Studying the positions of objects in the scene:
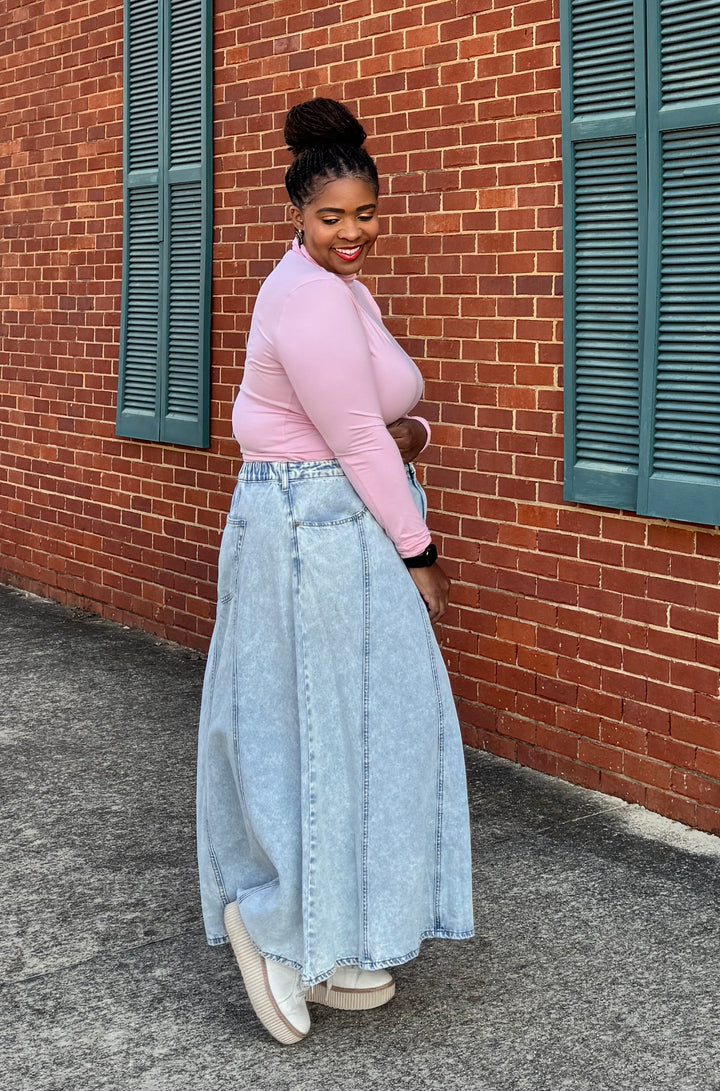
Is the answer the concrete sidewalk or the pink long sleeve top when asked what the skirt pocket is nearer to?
the pink long sleeve top

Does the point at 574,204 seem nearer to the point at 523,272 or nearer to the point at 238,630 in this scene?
the point at 523,272

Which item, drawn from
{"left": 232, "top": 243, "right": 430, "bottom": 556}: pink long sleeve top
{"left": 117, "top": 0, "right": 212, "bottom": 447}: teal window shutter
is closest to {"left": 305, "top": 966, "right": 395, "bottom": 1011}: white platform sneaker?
{"left": 232, "top": 243, "right": 430, "bottom": 556}: pink long sleeve top

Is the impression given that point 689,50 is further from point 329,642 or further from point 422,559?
point 329,642

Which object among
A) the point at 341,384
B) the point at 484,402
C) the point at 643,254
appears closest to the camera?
the point at 341,384

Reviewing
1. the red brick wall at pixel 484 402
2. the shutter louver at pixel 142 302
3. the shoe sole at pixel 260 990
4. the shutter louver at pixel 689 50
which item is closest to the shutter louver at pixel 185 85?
the red brick wall at pixel 484 402

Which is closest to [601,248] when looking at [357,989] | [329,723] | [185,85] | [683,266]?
[683,266]

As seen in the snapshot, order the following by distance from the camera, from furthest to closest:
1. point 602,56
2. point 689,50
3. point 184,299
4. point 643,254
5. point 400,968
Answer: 1. point 184,299
2. point 602,56
3. point 643,254
4. point 689,50
5. point 400,968

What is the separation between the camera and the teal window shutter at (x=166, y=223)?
22.6ft

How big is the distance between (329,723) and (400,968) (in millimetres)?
847

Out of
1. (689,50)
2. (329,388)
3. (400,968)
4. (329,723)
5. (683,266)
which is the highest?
(689,50)

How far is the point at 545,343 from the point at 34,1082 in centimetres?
299

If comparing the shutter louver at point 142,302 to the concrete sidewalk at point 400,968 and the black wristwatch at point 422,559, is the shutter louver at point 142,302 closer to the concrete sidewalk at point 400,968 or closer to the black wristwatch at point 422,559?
the concrete sidewalk at point 400,968

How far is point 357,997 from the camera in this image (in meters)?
3.47

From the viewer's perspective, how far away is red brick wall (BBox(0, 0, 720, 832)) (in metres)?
4.76
